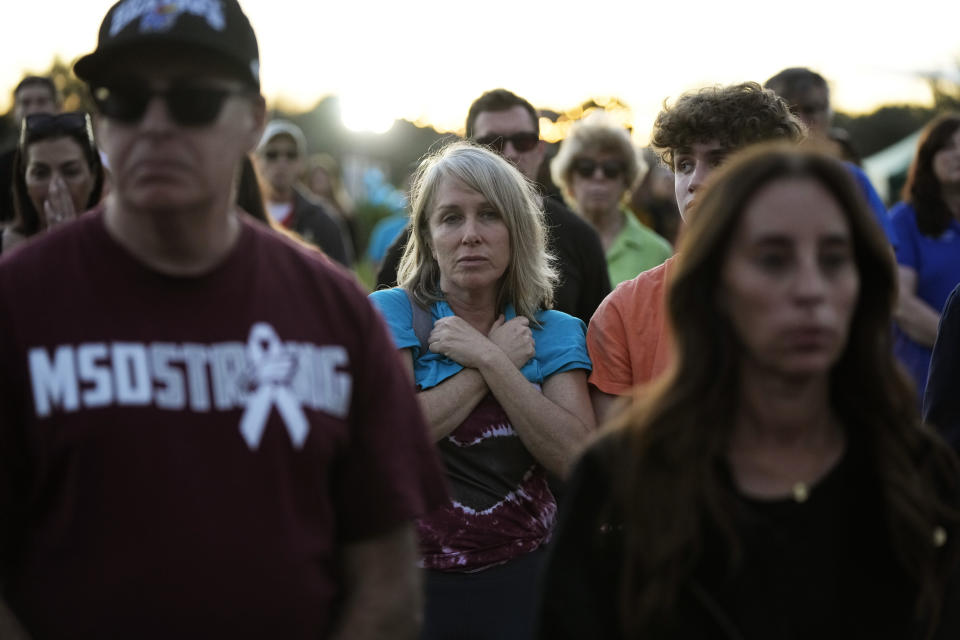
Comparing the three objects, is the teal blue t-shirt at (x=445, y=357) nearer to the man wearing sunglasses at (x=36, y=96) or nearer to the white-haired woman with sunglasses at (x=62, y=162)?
the white-haired woman with sunglasses at (x=62, y=162)

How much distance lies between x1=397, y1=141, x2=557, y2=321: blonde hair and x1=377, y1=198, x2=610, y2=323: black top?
95 centimetres

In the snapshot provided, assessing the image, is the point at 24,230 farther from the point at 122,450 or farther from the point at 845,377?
the point at 845,377

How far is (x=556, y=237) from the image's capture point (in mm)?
5438

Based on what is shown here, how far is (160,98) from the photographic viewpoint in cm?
238

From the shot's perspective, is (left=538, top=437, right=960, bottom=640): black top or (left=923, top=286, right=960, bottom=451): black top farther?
(left=923, top=286, right=960, bottom=451): black top

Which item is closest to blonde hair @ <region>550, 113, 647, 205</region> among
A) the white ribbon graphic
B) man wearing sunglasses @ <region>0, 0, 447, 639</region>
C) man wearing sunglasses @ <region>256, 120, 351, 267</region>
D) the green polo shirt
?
the green polo shirt

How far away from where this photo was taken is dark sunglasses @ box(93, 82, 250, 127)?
7.78 feet

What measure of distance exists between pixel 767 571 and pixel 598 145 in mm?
4960

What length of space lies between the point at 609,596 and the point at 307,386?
0.74m

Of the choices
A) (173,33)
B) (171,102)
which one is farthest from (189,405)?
(173,33)

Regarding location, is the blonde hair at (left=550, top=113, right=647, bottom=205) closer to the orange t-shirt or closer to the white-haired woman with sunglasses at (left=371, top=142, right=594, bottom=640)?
the white-haired woman with sunglasses at (left=371, top=142, right=594, bottom=640)


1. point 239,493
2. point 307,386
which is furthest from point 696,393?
point 239,493

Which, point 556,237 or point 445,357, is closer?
point 445,357

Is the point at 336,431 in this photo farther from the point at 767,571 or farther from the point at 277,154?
the point at 277,154
